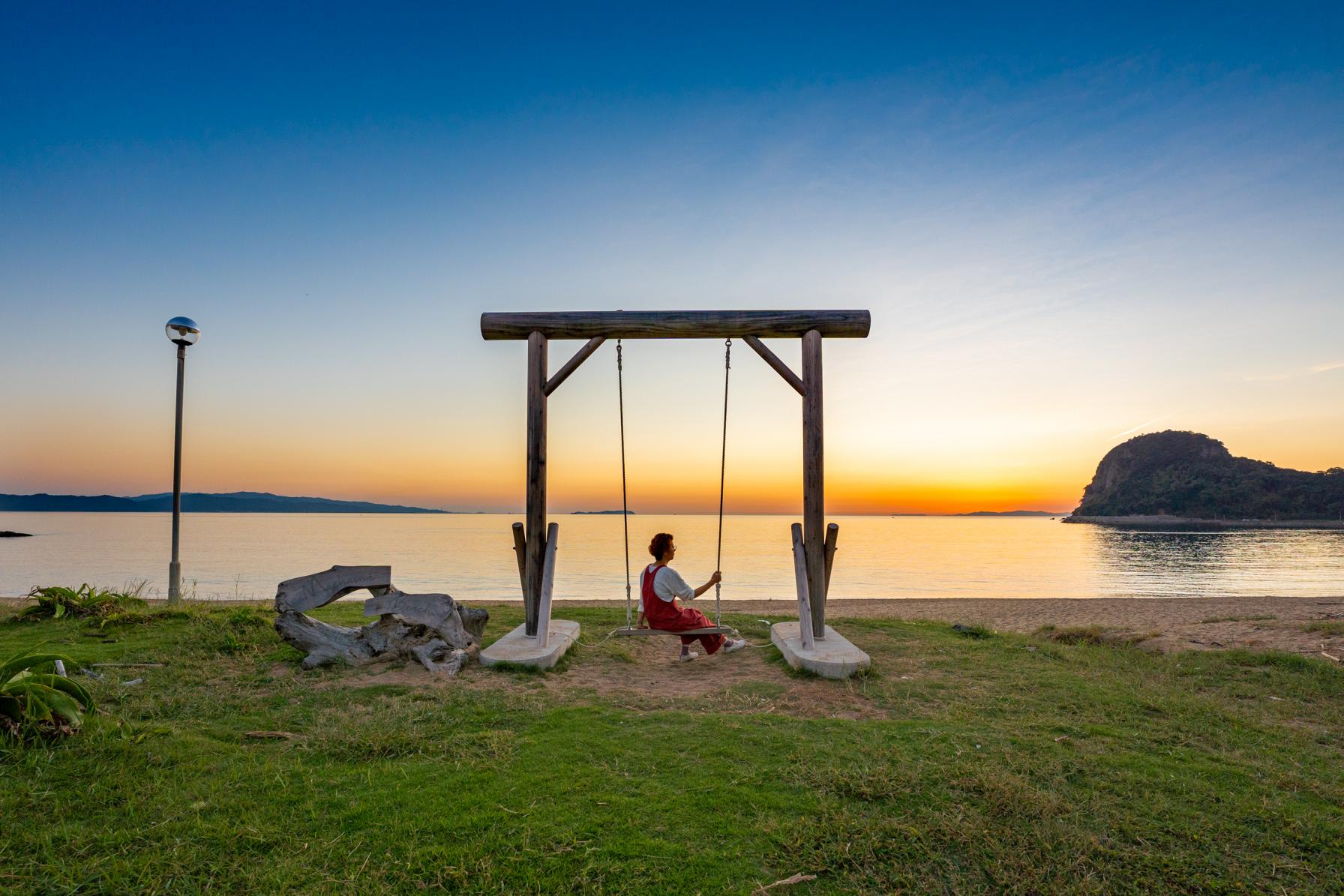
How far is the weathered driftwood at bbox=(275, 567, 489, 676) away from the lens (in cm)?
703

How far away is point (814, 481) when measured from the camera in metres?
8.27

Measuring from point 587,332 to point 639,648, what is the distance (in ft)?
13.8

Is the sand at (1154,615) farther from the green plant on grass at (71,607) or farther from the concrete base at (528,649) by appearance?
the green plant on grass at (71,607)

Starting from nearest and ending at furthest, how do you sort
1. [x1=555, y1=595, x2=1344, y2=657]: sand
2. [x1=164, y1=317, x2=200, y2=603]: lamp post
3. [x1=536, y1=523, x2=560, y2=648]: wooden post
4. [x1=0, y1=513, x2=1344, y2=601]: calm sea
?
1. [x1=536, y1=523, x2=560, y2=648]: wooden post
2. [x1=555, y1=595, x2=1344, y2=657]: sand
3. [x1=164, y1=317, x2=200, y2=603]: lamp post
4. [x1=0, y1=513, x2=1344, y2=601]: calm sea

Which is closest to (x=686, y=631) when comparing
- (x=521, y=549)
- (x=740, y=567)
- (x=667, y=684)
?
(x=667, y=684)

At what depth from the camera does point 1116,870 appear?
3.09 meters

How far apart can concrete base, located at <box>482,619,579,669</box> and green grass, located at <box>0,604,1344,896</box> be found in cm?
62

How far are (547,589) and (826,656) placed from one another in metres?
3.32

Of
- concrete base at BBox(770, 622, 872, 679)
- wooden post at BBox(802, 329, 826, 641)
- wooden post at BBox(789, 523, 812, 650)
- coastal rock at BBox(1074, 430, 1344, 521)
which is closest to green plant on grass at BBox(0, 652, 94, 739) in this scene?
concrete base at BBox(770, 622, 872, 679)

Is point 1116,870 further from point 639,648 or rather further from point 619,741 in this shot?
Result: point 639,648

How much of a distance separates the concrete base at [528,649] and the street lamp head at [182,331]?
325 inches

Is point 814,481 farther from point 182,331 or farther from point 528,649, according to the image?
point 182,331

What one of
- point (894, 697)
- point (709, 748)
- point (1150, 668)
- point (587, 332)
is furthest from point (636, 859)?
point (1150, 668)

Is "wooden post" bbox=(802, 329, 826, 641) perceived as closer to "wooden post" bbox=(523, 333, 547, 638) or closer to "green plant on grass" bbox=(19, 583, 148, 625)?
"wooden post" bbox=(523, 333, 547, 638)
